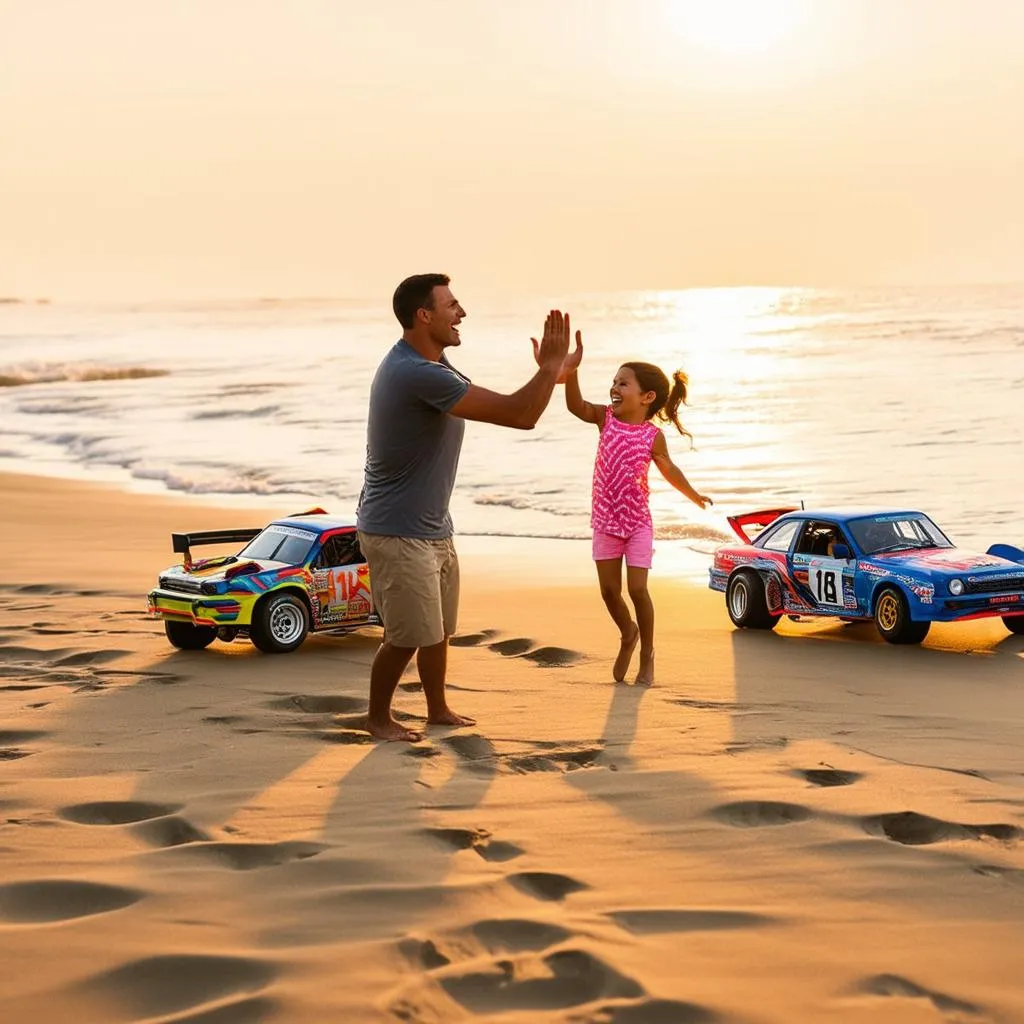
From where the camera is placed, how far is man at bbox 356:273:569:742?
273 inches

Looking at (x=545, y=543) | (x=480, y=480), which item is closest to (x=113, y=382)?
(x=480, y=480)

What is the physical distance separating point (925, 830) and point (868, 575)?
4937mm

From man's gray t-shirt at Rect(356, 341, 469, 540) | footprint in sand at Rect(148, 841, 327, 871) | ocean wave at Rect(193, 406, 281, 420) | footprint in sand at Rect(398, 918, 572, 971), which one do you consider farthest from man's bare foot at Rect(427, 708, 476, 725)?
ocean wave at Rect(193, 406, 281, 420)

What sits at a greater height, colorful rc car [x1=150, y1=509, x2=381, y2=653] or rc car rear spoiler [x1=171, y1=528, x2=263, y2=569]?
rc car rear spoiler [x1=171, y1=528, x2=263, y2=569]

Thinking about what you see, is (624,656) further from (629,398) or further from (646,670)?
(629,398)

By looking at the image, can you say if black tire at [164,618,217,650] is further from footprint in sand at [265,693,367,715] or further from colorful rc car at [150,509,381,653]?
footprint in sand at [265,693,367,715]

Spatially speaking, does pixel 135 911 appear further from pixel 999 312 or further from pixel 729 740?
pixel 999 312

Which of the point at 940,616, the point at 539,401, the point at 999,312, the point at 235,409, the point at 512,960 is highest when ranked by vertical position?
the point at 999,312

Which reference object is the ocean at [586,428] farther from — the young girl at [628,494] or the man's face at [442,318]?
the man's face at [442,318]

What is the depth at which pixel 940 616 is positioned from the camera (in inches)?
389

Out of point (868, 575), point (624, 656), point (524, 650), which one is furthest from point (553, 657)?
point (868, 575)

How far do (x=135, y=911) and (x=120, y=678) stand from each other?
4087mm

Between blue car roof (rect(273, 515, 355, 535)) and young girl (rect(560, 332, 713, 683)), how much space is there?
7.21ft

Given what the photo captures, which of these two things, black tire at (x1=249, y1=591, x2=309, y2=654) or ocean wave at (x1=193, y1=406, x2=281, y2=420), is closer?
black tire at (x1=249, y1=591, x2=309, y2=654)
